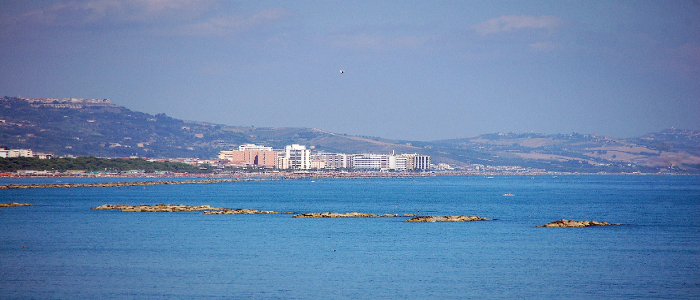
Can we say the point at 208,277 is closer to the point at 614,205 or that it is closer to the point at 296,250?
the point at 296,250

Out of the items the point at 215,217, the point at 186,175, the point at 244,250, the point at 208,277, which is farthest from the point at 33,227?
the point at 186,175

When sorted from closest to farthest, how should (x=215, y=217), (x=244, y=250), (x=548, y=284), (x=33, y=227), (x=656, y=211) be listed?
(x=548, y=284)
(x=244, y=250)
(x=33, y=227)
(x=215, y=217)
(x=656, y=211)

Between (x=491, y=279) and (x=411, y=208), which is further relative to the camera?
(x=411, y=208)

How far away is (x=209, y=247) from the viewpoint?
34.4 meters

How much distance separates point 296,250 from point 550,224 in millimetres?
18317

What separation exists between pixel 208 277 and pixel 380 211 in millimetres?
33695

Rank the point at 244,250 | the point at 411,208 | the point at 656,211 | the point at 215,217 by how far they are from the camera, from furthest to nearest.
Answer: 1. the point at 411,208
2. the point at 656,211
3. the point at 215,217
4. the point at 244,250

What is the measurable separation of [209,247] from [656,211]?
39.7 meters

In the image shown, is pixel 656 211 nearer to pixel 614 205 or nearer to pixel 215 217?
pixel 614 205

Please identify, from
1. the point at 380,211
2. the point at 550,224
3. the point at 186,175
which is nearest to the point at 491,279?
the point at 550,224

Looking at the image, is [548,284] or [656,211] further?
[656,211]

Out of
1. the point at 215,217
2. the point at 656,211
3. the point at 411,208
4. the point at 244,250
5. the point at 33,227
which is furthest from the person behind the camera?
the point at 411,208

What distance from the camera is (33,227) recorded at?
4294 centimetres

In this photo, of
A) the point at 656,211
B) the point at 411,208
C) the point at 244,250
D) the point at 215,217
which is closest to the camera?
the point at 244,250
